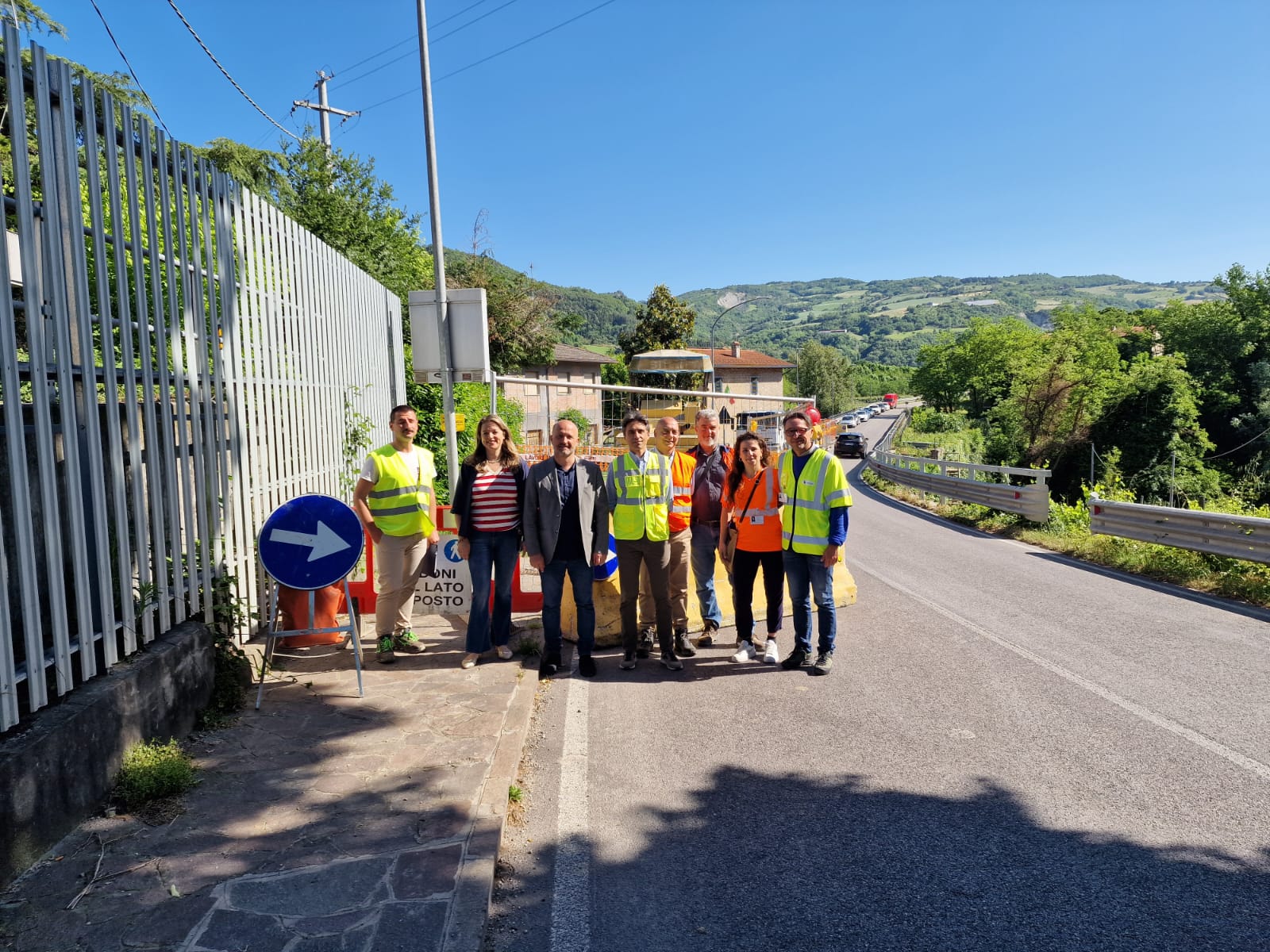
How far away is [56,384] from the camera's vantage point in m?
3.97

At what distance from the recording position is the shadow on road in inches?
122

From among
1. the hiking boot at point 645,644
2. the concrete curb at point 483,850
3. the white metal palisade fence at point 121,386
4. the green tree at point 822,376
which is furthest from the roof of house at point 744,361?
the concrete curb at point 483,850

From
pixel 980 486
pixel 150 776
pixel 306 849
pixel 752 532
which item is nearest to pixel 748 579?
pixel 752 532

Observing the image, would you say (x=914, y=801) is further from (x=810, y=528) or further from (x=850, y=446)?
(x=850, y=446)

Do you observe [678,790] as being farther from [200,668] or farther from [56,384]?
[56,384]

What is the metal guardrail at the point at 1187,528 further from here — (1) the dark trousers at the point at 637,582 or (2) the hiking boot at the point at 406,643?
(2) the hiking boot at the point at 406,643

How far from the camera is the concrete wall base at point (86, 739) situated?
11.1 ft

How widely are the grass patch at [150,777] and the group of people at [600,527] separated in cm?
244

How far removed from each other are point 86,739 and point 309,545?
1.95 metres

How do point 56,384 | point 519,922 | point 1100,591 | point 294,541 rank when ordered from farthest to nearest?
point 1100,591 < point 294,541 < point 56,384 < point 519,922

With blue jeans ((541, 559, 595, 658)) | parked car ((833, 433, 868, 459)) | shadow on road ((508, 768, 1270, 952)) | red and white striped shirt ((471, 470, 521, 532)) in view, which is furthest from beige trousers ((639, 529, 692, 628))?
parked car ((833, 433, 868, 459))

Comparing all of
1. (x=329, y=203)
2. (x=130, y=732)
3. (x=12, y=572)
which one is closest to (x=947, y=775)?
(x=130, y=732)

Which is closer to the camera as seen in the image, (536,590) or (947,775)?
(947,775)

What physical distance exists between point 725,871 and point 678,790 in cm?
86
